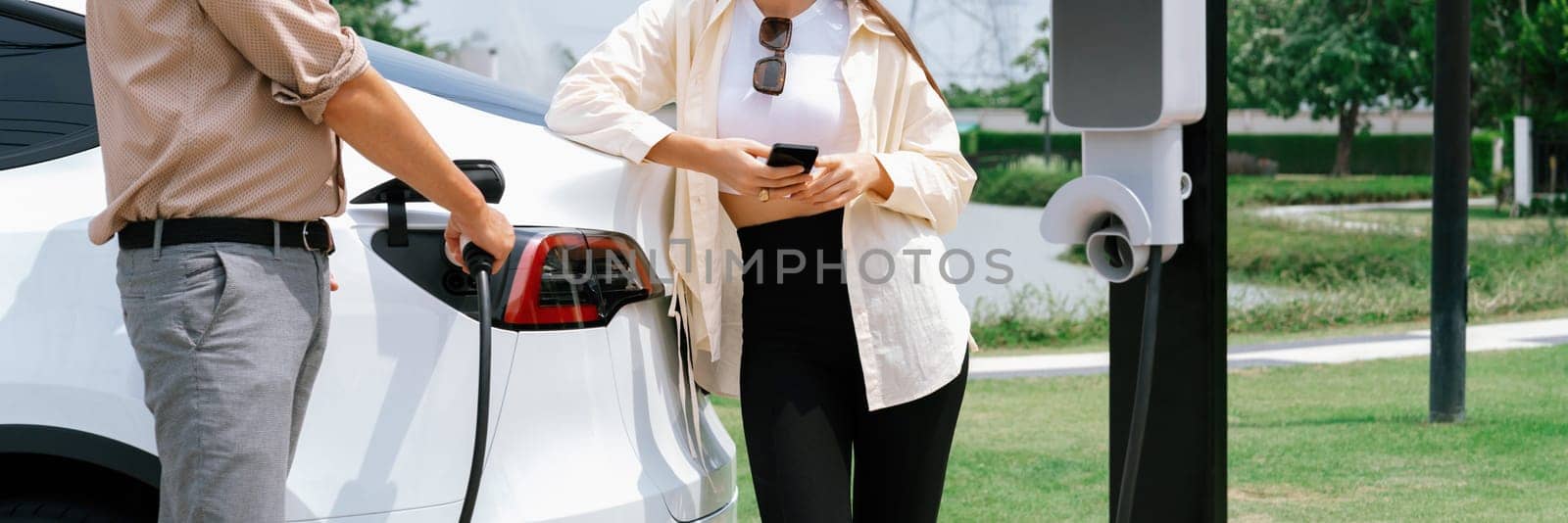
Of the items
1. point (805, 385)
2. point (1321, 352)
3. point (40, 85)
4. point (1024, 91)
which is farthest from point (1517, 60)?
point (40, 85)

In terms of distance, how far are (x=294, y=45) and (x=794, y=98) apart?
958 mm

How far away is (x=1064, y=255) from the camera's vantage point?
14172mm

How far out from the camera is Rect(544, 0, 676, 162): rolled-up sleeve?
248 centimetres

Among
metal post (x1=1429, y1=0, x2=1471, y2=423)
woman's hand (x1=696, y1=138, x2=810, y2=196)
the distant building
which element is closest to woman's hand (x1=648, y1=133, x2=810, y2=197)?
woman's hand (x1=696, y1=138, x2=810, y2=196)

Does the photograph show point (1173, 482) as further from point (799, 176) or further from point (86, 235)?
point (86, 235)

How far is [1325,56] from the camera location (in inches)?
747

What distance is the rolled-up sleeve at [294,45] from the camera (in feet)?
5.97

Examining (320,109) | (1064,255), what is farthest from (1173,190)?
(1064,255)

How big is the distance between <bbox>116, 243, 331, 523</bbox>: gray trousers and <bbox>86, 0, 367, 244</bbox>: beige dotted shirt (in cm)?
7

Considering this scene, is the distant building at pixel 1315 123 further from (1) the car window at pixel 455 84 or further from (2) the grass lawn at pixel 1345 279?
(1) the car window at pixel 455 84

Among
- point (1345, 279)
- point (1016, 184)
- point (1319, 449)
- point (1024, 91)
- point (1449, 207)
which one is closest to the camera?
point (1319, 449)

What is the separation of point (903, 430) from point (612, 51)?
2.82ft

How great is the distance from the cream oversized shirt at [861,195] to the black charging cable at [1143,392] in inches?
16.4

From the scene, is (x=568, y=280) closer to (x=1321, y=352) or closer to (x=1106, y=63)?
(x=1106, y=63)
